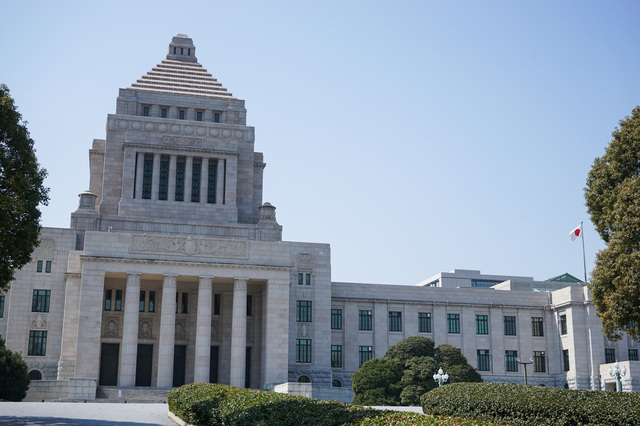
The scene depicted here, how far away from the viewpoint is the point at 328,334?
179ft

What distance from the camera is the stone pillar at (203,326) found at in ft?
155

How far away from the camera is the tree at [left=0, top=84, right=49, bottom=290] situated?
24594 millimetres

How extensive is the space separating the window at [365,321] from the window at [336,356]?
236 cm

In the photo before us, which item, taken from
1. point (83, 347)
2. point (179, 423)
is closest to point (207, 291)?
point (83, 347)

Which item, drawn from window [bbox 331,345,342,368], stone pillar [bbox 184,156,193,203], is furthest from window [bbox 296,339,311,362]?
stone pillar [bbox 184,156,193,203]

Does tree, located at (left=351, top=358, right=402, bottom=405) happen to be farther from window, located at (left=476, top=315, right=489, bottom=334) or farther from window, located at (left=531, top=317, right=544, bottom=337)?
window, located at (left=531, top=317, right=544, bottom=337)

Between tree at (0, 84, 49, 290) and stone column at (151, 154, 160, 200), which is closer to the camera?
tree at (0, 84, 49, 290)

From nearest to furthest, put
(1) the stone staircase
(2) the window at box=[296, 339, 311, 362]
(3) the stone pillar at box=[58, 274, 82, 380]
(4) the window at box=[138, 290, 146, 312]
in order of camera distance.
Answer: (1) the stone staircase → (3) the stone pillar at box=[58, 274, 82, 380] → (4) the window at box=[138, 290, 146, 312] → (2) the window at box=[296, 339, 311, 362]

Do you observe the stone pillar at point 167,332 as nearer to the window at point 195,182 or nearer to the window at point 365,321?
the window at point 195,182

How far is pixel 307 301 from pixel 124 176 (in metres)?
16.6

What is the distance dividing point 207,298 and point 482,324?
75.8 ft

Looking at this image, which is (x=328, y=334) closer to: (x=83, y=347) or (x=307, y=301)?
(x=307, y=301)

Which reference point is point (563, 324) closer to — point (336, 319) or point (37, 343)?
point (336, 319)

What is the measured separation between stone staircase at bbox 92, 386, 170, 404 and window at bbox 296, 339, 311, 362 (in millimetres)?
12069
